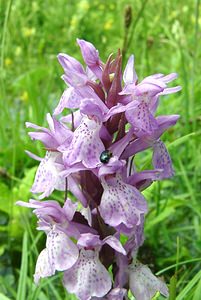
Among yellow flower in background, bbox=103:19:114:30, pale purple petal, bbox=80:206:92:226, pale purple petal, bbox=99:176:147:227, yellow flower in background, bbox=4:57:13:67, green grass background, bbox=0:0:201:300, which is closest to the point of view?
pale purple petal, bbox=99:176:147:227

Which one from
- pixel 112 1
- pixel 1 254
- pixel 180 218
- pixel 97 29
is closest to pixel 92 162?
pixel 1 254

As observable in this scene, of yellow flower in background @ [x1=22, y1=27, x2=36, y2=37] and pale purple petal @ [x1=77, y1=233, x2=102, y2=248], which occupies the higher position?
yellow flower in background @ [x1=22, y1=27, x2=36, y2=37]

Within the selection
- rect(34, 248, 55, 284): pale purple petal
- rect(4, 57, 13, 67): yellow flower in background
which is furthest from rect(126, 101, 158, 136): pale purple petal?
rect(4, 57, 13, 67): yellow flower in background

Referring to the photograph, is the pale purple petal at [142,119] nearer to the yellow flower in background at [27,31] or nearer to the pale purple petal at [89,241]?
the pale purple petal at [89,241]

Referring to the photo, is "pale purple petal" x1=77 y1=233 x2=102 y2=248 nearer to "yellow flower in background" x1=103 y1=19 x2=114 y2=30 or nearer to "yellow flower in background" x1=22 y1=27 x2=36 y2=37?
"yellow flower in background" x1=22 y1=27 x2=36 y2=37

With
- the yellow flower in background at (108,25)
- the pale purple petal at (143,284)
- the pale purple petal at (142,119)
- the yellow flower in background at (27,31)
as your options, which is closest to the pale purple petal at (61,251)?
the pale purple petal at (143,284)

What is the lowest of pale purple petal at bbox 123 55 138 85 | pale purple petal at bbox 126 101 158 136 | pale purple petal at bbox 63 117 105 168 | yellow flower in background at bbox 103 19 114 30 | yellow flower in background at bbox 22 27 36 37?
pale purple petal at bbox 63 117 105 168

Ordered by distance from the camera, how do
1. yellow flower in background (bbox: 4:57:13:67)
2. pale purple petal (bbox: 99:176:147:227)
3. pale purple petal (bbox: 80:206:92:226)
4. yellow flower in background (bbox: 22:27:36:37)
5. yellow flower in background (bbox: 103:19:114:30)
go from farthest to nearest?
yellow flower in background (bbox: 103:19:114:30) → yellow flower in background (bbox: 4:57:13:67) → yellow flower in background (bbox: 22:27:36:37) → pale purple petal (bbox: 80:206:92:226) → pale purple petal (bbox: 99:176:147:227)

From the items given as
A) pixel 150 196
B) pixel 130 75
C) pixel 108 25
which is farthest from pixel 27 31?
pixel 130 75
